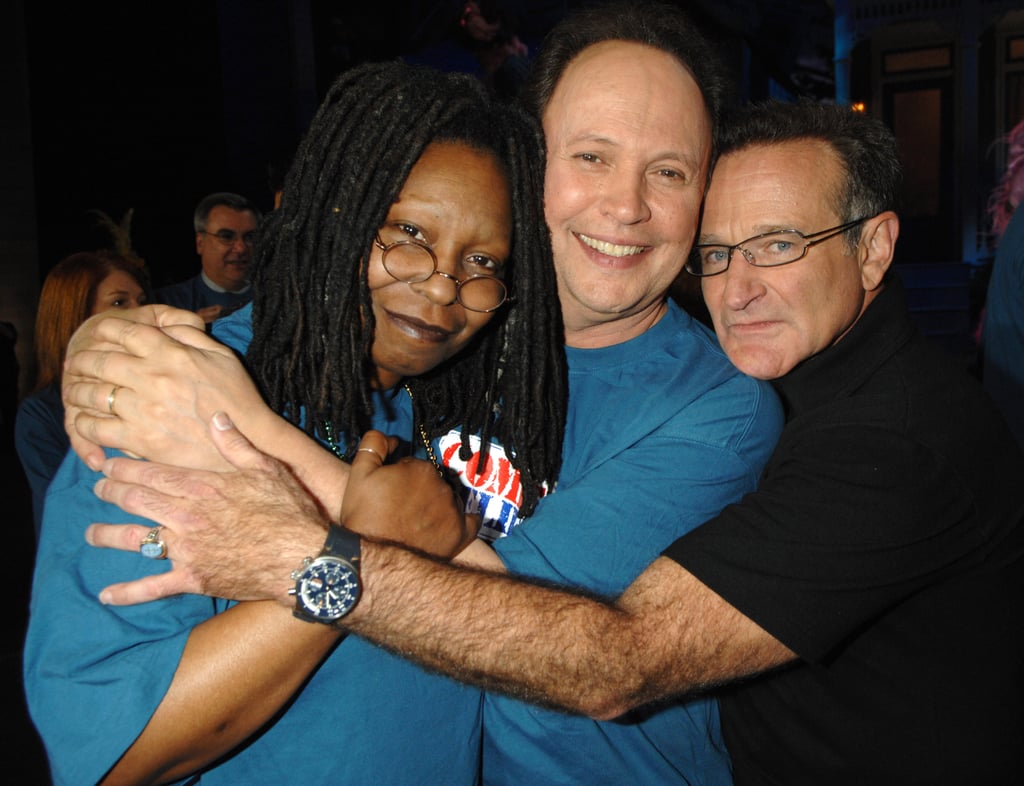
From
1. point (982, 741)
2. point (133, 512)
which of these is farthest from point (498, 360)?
point (982, 741)

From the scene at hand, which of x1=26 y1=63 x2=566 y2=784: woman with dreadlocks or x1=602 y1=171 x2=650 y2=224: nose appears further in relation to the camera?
x1=602 y1=171 x2=650 y2=224: nose

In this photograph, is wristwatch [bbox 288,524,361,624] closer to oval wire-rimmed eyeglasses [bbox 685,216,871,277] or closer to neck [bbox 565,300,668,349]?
neck [bbox 565,300,668,349]

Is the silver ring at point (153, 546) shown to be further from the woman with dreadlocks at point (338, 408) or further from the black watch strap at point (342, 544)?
the black watch strap at point (342, 544)

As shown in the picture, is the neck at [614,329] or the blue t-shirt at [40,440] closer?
the neck at [614,329]

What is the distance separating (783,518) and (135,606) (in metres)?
1.18

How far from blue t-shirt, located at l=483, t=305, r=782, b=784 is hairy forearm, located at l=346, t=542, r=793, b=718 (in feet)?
0.34

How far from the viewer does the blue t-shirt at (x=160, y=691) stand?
135 centimetres

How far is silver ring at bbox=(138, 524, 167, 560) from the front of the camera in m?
1.37

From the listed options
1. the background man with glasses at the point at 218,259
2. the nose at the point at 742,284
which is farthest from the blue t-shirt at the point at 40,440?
the nose at the point at 742,284

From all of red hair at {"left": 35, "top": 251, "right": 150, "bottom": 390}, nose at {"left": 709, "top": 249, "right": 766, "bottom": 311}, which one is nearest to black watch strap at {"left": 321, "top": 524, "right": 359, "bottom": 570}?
nose at {"left": 709, "top": 249, "right": 766, "bottom": 311}

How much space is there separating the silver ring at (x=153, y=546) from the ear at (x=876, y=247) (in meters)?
1.75

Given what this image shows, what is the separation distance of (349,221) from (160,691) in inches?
37.2

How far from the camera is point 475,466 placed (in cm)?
202

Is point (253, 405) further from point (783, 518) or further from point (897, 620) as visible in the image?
point (897, 620)
